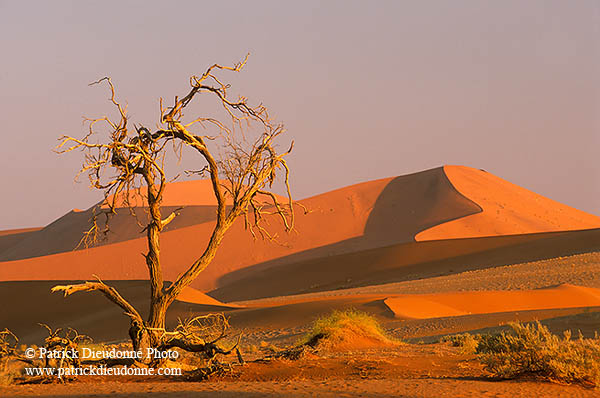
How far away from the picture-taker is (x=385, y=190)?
74125mm

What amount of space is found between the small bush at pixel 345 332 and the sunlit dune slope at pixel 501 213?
42.2m

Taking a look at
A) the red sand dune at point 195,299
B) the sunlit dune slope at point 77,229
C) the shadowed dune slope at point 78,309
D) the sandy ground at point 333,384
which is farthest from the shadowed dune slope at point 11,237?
the sandy ground at point 333,384

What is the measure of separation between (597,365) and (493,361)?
1.35 m

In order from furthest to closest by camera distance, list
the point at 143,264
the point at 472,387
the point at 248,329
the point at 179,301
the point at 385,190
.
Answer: the point at 385,190
the point at 143,264
the point at 179,301
the point at 248,329
the point at 472,387

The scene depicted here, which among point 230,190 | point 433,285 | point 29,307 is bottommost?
point 433,285

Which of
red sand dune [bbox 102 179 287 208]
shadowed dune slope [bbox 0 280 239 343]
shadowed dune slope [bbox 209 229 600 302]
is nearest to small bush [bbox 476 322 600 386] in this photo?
shadowed dune slope [bbox 0 280 239 343]

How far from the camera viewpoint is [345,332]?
16.4m

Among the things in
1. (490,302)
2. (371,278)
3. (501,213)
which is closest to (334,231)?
(501,213)

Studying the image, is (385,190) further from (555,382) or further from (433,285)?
(555,382)

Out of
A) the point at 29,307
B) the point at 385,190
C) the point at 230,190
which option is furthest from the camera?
the point at 385,190

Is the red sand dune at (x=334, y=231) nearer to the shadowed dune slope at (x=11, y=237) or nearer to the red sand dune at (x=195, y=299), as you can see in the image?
the red sand dune at (x=195, y=299)

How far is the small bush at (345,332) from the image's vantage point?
15.9m

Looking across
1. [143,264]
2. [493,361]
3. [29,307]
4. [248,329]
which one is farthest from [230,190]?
[143,264]

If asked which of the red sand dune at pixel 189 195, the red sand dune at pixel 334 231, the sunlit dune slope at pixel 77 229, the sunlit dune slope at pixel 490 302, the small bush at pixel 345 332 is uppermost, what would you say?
the red sand dune at pixel 189 195
